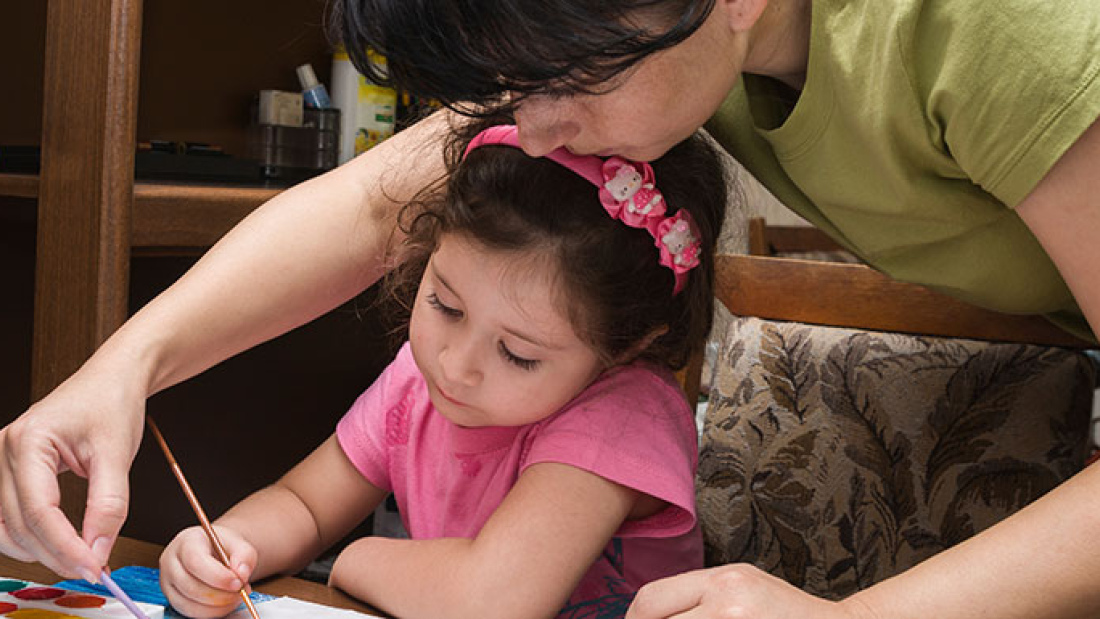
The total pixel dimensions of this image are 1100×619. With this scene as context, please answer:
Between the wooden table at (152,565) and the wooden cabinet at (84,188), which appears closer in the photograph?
the wooden table at (152,565)

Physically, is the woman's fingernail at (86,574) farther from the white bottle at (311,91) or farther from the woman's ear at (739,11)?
the white bottle at (311,91)

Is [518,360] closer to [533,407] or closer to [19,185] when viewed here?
[533,407]

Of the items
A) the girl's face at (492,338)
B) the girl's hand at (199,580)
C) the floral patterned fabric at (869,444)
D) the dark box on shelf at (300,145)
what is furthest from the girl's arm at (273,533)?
the dark box on shelf at (300,145)

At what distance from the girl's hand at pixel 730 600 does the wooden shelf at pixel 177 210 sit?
75cm

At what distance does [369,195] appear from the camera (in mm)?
1121

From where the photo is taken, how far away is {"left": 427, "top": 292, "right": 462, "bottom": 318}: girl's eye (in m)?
1.04

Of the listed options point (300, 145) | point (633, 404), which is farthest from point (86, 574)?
point (300, 145)

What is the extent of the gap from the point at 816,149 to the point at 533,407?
0.31 meters

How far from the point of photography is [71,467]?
879mm

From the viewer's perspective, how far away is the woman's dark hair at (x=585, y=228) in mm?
1045

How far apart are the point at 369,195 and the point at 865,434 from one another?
0.60 meters

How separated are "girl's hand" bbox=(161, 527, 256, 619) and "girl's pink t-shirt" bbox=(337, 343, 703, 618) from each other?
27cm

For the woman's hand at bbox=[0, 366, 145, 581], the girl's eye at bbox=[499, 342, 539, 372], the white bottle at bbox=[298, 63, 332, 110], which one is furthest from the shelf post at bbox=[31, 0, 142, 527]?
the white bottle at bbox=[298, 63, 332, 110]

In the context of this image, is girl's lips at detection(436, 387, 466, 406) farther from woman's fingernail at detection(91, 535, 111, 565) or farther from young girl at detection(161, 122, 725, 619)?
woman's fingernail at detection(91, 535, 111, 565)
